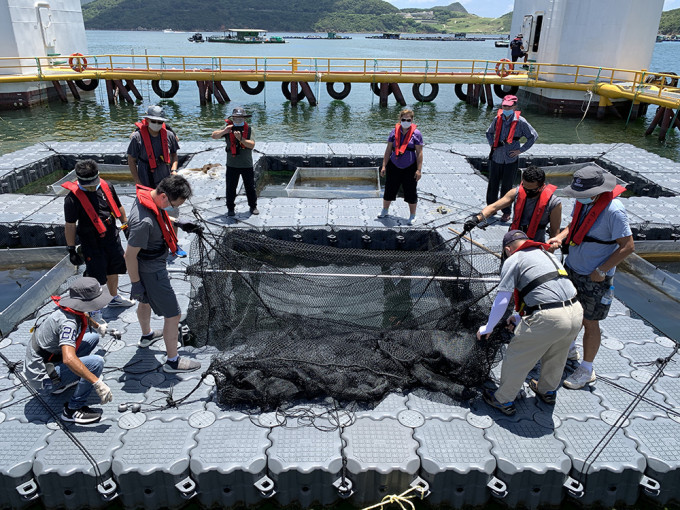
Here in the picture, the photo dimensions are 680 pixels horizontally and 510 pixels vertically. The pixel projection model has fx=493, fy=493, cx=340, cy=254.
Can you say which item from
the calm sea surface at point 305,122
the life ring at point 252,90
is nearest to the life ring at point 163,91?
the calm sea surface at point 305,122

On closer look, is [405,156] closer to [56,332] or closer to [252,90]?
[56,332]

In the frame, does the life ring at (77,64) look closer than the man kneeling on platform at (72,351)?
No

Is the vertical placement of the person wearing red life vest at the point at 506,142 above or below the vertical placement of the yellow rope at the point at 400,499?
above

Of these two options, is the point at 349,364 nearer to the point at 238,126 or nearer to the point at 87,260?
the point at 87,260

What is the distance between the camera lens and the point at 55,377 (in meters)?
3.76

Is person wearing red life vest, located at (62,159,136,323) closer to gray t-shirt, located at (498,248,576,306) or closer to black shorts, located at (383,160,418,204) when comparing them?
gray t-shirt, located at (498,248,576,306)

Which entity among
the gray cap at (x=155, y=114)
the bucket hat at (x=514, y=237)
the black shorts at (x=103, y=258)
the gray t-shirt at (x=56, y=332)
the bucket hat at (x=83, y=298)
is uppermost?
the gray cap at (x=155, y=114)

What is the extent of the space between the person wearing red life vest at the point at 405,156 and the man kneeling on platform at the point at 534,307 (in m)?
3.41

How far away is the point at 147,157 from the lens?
6.41 m

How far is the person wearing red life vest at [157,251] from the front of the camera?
396cm

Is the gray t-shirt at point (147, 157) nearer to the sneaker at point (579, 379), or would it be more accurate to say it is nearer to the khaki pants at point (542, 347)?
the khaki pants at point (542, 347)

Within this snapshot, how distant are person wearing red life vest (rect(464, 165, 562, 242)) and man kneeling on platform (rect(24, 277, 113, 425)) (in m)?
3.41

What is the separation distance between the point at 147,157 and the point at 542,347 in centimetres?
524

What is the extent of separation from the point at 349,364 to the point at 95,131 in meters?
18.4
